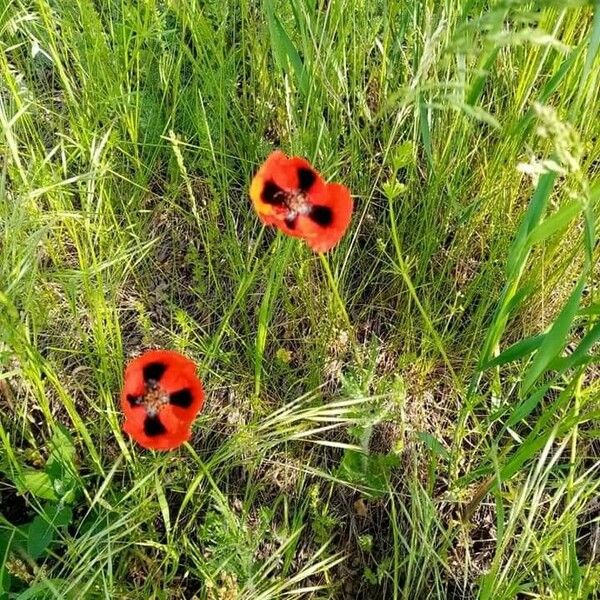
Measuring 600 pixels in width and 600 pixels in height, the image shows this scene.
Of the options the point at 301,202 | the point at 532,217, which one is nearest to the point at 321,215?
the point at 301,202

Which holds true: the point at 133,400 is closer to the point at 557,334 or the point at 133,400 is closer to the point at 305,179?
the point at 305,179

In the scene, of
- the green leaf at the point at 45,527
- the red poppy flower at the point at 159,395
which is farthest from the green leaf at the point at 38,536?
the red poppy flower at the point at 159,395

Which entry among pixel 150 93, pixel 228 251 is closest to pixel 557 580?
pixel 228 251

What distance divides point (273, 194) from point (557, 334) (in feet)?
1.15

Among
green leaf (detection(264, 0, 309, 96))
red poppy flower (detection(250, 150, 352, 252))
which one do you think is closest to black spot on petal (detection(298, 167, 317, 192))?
red poppy flower (detection(250, 150, 352, 252))

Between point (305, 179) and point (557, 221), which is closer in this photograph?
point (557, 221)

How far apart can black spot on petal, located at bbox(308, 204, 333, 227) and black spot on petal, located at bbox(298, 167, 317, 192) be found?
0.03m

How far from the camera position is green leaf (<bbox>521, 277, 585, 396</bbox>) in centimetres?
72

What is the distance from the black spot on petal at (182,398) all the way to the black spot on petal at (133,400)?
4 centimetres

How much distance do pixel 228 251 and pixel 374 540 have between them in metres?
0.46

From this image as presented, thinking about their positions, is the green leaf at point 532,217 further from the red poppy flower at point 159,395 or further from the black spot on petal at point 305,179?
the red poppy flower at point 159,395

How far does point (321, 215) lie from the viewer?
827 millimetres

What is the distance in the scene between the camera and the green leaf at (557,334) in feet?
2.35

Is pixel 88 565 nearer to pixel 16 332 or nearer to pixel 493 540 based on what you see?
pixel 16 332
